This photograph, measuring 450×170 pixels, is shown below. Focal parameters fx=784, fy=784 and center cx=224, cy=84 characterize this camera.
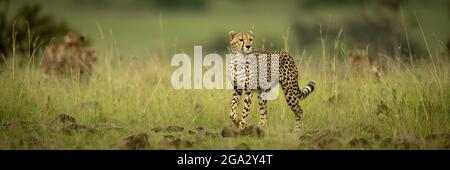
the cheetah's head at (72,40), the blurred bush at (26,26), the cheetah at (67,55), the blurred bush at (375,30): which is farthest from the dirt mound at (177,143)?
the blurred bush at (375,30)

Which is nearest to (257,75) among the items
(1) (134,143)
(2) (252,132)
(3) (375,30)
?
(2) (252,132)

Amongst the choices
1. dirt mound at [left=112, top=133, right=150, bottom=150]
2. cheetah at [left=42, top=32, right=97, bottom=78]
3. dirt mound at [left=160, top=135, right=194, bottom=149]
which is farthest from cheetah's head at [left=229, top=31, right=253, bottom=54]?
cheetah at [left=42, top=32, right=97, bottom=78]

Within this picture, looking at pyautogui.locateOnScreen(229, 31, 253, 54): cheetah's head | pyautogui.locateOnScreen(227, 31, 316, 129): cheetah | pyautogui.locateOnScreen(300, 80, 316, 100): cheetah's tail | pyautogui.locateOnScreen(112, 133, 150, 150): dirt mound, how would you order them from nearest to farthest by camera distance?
pyautogui.locateOnScreen(112, 133, 150, 150): dirt mound → pyautogui.locateOnScreen(229, 31, 253, 54): cheetah's head → pyautogui.locateOnScreen(227, 31, 316, 129): cheetah → pyautogui.locateOnScreen(300, 80, 316, 100): cheetah's tail

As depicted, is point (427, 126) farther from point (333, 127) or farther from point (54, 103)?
point (54, 103)

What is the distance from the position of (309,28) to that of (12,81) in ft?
55.9

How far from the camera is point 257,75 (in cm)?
734

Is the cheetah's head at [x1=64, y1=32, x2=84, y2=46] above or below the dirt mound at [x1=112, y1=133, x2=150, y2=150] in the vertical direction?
above

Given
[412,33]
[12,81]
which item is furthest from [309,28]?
[12,81]

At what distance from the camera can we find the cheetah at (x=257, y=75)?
7129 mm

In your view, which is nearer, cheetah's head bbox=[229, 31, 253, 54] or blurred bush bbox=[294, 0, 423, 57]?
cheetah's head bbox=[229, 31, 253, 54]

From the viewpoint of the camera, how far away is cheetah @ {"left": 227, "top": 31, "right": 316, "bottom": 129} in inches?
281

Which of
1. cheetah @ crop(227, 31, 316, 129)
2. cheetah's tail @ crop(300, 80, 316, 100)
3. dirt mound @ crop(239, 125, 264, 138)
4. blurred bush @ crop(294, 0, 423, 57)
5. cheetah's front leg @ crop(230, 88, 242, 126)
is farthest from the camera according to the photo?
blurred bush @ crop(294, 0, 423, 57)

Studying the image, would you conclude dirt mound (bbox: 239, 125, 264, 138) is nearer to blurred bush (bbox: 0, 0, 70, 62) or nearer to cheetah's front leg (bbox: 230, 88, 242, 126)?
cheetah's front leg (bbox: 230, 88, 242, 126)

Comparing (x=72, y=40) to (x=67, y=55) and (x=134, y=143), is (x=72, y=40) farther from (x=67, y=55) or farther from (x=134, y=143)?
(x=134, y=143)
